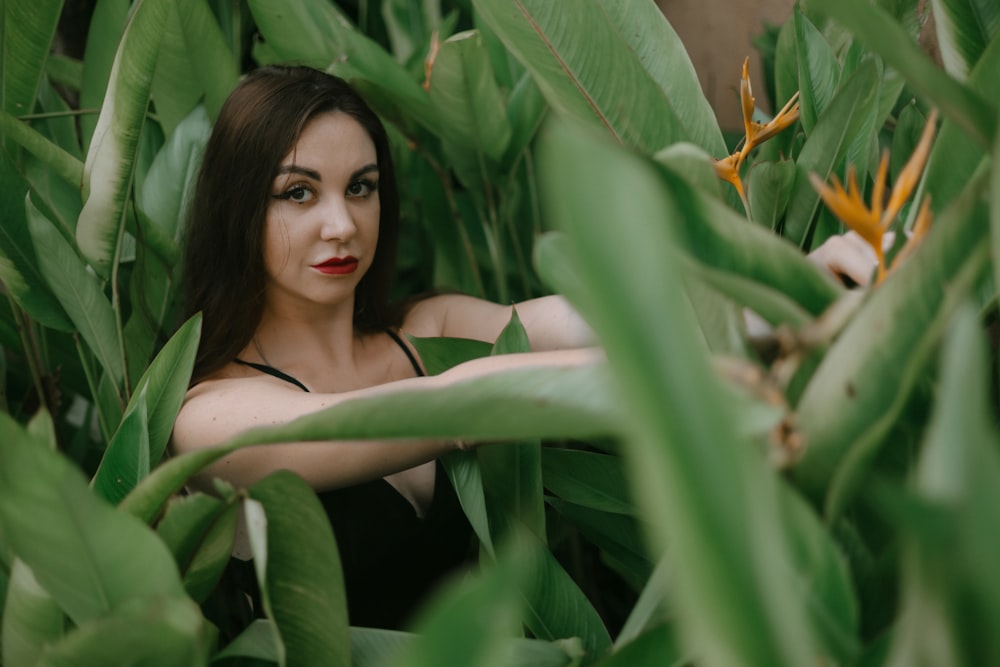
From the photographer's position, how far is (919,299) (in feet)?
0.99

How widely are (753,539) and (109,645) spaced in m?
0.28

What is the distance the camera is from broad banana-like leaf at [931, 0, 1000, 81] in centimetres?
52

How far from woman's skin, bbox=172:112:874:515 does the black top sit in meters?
0.03

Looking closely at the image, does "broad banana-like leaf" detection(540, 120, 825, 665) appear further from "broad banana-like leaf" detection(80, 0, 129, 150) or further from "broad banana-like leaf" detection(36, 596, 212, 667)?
"broad banana-like leaf" detection(80, 0, 129, 150)

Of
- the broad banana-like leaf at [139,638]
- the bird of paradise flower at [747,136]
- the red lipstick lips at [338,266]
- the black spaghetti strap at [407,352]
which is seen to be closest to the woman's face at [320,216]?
the red lipstick lips at [338,266]

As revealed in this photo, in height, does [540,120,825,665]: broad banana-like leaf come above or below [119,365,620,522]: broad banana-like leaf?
above

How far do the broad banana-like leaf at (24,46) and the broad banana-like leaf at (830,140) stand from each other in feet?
2.14

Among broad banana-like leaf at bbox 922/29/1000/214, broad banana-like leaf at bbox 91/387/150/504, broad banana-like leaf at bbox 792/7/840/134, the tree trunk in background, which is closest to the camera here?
broad banana-like leaf at bbox 922/29/1000/214

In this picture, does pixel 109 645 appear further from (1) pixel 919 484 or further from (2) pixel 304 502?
(1) pixel 919 484

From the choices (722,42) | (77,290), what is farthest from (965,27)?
(722,42)

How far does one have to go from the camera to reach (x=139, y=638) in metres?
0.38

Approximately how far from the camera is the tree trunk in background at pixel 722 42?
1.35m

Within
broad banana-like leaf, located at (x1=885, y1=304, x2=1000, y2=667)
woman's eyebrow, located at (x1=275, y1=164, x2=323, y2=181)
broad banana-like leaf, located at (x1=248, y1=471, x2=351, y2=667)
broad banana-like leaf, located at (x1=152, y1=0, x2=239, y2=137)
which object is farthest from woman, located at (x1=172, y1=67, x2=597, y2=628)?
broad banana-like leaf, located at (x1=885, y1=304, x2=1000, y2=667)

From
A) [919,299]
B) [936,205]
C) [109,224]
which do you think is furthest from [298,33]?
[919,299]
